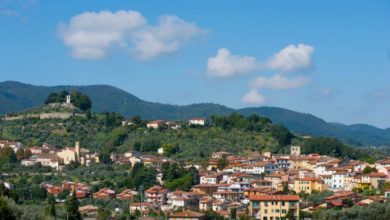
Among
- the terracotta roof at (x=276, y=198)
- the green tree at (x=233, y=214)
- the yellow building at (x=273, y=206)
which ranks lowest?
the green tree at (x=233, y=214)

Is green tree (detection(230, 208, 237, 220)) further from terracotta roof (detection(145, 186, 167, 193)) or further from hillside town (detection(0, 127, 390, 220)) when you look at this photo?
terracotta roof (detection(145, 186, 167, 193))

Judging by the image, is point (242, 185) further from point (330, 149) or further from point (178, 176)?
point (330, 149)

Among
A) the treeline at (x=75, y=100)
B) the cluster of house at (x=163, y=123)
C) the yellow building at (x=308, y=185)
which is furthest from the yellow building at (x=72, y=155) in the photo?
the treeline at (x=75, y=100)

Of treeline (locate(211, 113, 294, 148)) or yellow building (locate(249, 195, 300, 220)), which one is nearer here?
yellow building (locate(249, 195, 300, 220))

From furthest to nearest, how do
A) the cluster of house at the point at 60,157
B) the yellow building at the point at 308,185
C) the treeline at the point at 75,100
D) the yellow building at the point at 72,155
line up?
1. the treeline at the point at 75,100
2. the yellow building at the point at 72,155
3. the cluster of house at the point at 60,157
4. the yellow building at the point at 308,185

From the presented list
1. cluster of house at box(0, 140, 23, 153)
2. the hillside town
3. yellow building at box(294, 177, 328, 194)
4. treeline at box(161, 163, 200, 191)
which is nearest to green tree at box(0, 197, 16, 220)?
the hillside town

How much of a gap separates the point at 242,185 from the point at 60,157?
764 inches

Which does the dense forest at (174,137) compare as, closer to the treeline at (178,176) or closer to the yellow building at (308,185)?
the treeline at (178,176)

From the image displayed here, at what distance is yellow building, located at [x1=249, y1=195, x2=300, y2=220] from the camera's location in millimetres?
44625

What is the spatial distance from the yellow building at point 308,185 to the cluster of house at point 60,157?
20331 mm

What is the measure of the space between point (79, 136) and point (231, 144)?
15113 mm

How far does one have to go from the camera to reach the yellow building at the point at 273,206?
1757 inches

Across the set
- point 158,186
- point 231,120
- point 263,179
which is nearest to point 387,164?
point 263,179

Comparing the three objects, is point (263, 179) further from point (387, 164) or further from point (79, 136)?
point (79, 136)
